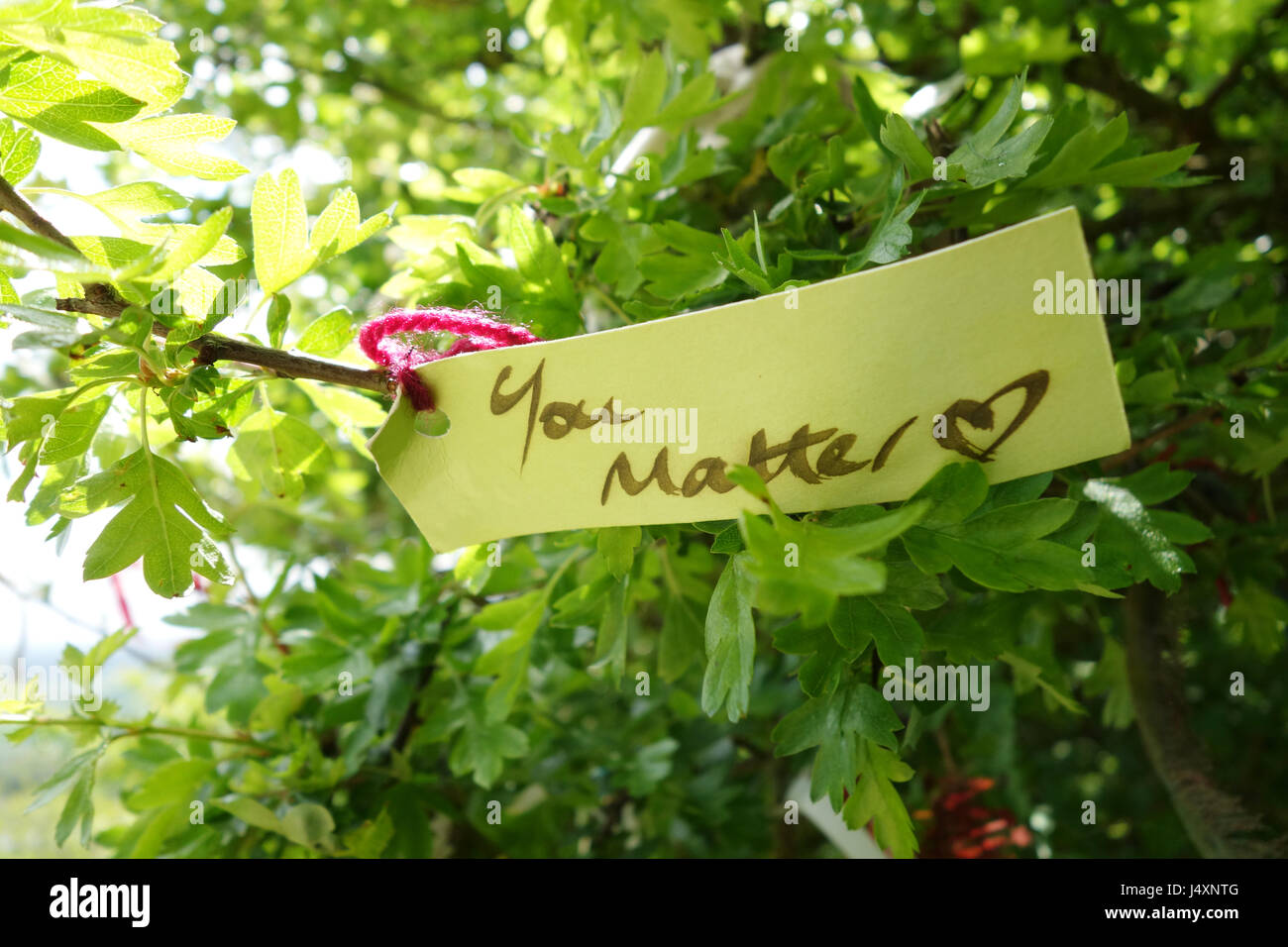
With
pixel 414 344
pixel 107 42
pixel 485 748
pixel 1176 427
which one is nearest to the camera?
pixel 107 42

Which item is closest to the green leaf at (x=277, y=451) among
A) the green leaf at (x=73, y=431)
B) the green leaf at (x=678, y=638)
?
the green leaf at (x=73, y=431)

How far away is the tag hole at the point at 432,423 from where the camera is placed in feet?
1.82

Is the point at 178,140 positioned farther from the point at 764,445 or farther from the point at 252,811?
the point at 252,811

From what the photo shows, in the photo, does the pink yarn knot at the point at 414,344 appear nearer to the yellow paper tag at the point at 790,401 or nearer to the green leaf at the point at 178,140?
the yellow paper tag at the point at 790,401

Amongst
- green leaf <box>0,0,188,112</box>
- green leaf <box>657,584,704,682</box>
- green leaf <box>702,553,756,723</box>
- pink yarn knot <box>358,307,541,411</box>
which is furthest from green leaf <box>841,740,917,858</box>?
green leaf <box>0,0,188,112</box>

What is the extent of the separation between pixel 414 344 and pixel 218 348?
0.11 metres

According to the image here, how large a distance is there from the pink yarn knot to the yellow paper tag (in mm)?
14

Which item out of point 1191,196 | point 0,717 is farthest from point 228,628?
point 1191,196

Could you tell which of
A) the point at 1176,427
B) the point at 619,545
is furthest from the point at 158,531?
the point at 1176,427

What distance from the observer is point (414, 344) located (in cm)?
57

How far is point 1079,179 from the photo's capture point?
0.62 metres

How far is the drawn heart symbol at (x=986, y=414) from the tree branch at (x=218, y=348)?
0.33 m
